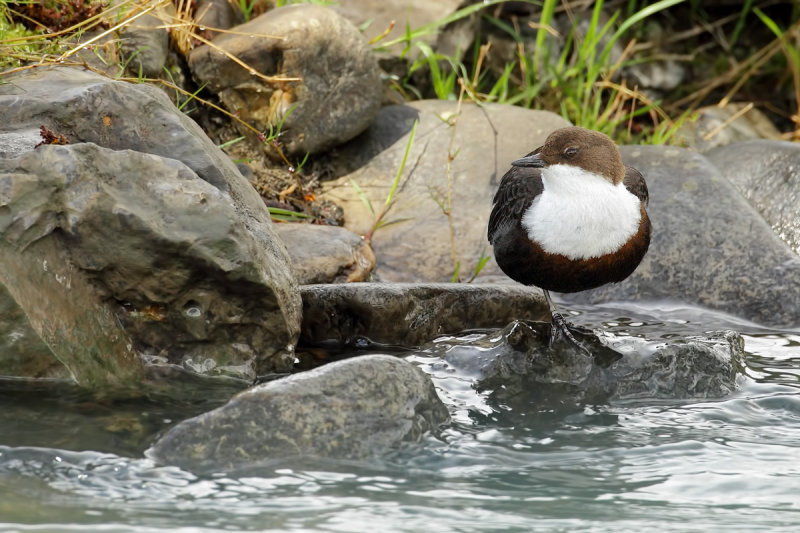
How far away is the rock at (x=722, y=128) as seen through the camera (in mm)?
8617

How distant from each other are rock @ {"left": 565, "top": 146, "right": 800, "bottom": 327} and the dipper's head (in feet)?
5.73

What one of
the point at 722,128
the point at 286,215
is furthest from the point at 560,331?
the point at 722,128

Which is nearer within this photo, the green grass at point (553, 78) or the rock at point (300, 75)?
the rock at point (300, 75)

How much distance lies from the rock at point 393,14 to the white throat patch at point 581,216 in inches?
138

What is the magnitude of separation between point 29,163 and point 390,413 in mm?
1729

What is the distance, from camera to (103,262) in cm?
397

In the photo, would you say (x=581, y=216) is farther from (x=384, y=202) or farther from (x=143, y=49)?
(x=143, y=49)

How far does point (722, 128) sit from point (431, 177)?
11.0 feet

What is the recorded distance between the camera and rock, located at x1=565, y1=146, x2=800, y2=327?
5801 mm

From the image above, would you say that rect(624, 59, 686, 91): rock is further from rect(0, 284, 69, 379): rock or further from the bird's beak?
rect(0, 284, 69, 379): rock

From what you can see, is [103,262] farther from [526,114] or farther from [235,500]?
[526,114]

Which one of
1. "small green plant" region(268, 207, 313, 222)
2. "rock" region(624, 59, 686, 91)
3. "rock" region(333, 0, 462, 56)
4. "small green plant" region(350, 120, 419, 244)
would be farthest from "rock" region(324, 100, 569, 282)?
"rock" region(624, 59, 686, 91)

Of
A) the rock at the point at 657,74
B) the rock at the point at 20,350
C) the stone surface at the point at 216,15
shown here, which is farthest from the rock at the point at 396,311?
the rock at the point at 657,74

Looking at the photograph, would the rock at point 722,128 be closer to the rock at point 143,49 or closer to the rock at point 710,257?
the rock at point 710,257
